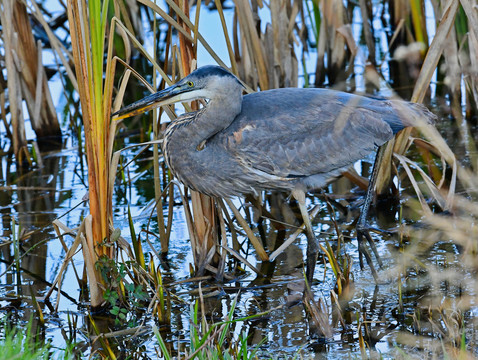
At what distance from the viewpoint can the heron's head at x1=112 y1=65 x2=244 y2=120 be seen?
347cm

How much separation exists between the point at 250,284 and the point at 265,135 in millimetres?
880

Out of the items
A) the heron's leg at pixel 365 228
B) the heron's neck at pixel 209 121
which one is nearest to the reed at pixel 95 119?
the heron's neck at pixel 209 121

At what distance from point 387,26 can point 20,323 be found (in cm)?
588

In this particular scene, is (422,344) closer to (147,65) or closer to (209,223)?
(209,223)

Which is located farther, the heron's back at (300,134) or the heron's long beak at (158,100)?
the heron's back at (300,134)

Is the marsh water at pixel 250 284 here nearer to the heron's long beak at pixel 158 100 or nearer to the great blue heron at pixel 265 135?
the great blue heron at pixel 265 135

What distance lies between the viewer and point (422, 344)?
120 inches

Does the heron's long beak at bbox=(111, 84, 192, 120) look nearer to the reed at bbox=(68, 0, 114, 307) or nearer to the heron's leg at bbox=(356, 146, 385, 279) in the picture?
the reed at bbox=(68, 0, 114, 307)

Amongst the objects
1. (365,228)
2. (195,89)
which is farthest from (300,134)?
(365,228)

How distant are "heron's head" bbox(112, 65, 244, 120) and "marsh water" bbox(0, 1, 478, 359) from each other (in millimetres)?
517

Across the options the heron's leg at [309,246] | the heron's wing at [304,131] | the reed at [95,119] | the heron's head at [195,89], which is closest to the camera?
the reed at [95,119]

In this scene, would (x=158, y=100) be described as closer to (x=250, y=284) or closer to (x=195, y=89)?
(x=195, y=89)

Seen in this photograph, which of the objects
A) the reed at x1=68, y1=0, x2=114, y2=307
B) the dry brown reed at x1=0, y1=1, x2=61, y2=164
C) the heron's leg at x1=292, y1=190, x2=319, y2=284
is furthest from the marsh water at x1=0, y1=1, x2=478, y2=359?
the dry brown reed at x1=0, y1=1, x2=61, y2=164

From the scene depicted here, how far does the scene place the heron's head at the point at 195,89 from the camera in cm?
347
